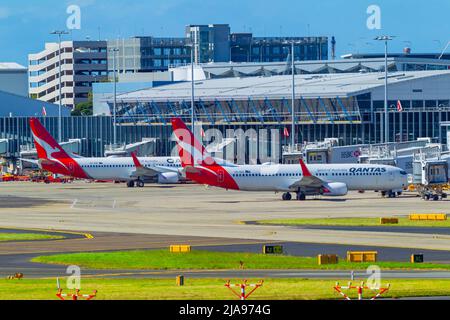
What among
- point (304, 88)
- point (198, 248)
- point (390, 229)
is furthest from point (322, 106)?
point (198, 248)

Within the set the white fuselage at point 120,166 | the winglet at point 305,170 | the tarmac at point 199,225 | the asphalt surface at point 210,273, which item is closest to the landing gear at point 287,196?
the tarmac at point 199,225

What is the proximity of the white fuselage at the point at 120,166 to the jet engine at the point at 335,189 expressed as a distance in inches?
1355

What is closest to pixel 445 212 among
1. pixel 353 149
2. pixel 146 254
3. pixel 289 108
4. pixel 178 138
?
pixel 178 138

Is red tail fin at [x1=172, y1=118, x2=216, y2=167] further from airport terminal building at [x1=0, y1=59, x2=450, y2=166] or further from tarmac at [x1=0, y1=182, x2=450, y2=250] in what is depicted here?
airport terminal building at [x1=0, y1=59, x2=450, y2=166]

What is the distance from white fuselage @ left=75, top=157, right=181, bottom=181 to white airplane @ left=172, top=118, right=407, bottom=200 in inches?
1168

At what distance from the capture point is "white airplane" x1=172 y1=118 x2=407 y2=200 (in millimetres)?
117625

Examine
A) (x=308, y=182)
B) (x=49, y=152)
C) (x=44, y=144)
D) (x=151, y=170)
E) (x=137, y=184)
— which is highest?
(x=44, y=144)

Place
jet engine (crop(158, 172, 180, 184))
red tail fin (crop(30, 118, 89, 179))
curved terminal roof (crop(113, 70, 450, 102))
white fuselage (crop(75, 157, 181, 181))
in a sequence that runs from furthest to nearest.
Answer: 1. curved terminal roof (crop(113, 70, 450, 102))
2. white fuselage (crop(75, 157, 181, 181))
3. jet engine (crop(158, 172, 180, 184))
4. red tail fin (crop(30, 118, 89, 179))

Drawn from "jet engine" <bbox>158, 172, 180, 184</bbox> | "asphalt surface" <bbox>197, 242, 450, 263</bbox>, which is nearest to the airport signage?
"asphalt surface" <bbox>197, 242, 450, 263</bbox>

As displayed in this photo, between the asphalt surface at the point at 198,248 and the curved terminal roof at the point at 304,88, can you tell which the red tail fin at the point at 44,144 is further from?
the asphalt surface at the point at 198,248

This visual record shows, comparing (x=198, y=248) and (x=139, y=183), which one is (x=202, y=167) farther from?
(x=198, y=248)

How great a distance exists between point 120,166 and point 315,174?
3778cm

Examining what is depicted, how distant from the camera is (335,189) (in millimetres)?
117188
